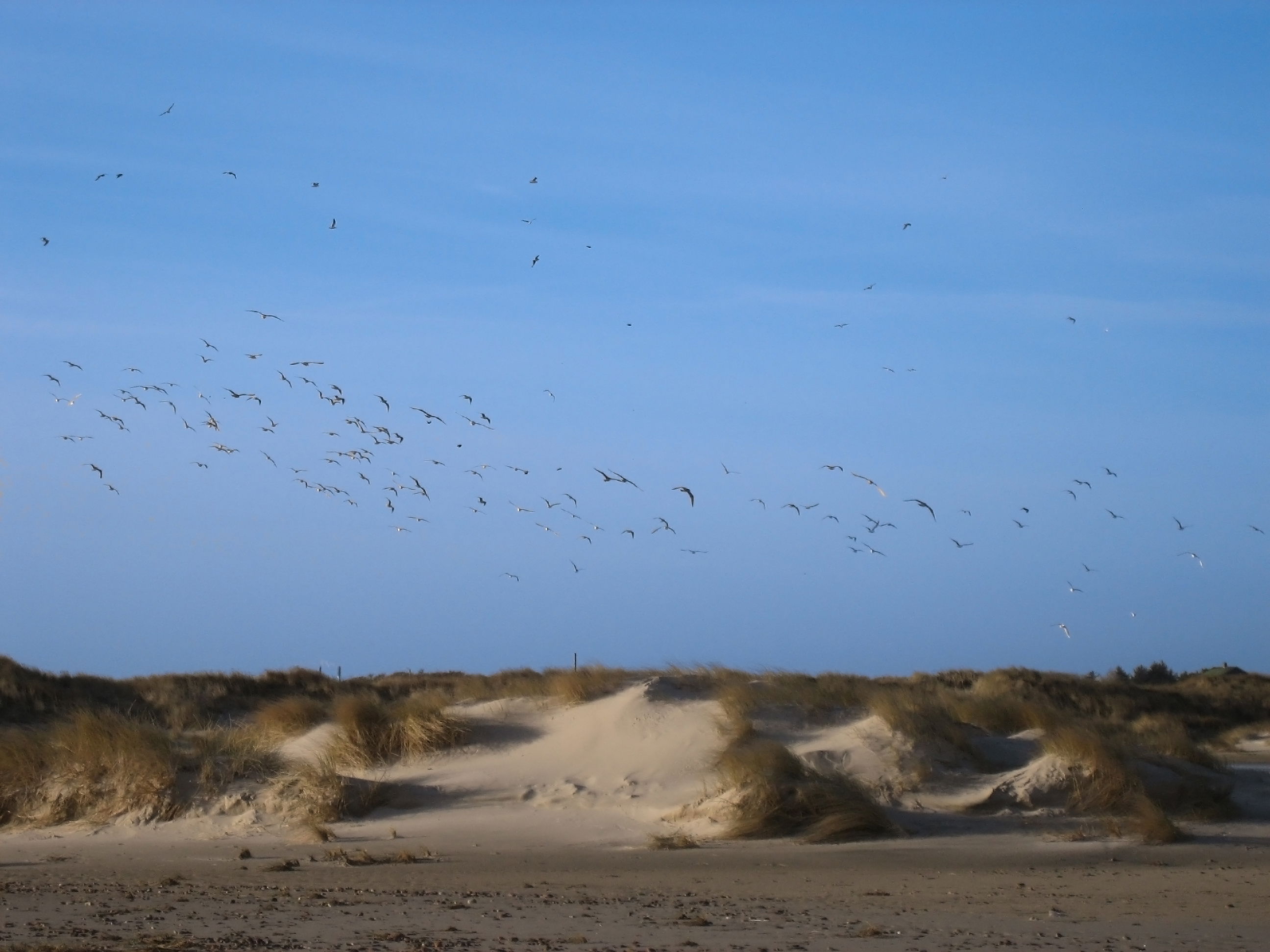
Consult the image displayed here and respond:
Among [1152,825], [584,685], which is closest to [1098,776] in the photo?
[1152,825]

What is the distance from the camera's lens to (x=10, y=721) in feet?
81.4

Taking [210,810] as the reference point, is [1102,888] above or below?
below

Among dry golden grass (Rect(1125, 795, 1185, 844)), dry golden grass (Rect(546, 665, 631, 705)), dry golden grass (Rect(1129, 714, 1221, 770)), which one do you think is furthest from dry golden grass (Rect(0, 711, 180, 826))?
dry golden grass (Rect(1129, 714, 1221, 770))

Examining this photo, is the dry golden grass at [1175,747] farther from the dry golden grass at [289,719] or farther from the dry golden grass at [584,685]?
the dry golden grass at [289,719]

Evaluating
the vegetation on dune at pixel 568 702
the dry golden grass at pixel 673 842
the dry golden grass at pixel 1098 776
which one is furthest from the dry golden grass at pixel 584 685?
the dry golden grass at pixel 1098 776

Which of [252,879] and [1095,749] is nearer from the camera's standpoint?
[252,879]

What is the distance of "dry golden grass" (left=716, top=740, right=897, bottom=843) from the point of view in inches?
562

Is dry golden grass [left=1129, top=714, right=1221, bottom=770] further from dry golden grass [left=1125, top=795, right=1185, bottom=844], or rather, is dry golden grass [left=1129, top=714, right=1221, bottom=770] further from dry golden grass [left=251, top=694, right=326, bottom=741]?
dry golden grass [left=251, top=694, right=326, bottom=741]

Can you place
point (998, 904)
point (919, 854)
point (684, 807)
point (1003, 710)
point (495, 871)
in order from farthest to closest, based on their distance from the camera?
point (1003, 710)
point (684, 807)
point (919, 854)
point (495, 871)
point (998, 904)

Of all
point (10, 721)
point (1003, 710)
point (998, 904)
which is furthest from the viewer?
point (10, 721)

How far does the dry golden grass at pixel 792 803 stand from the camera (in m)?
14.3

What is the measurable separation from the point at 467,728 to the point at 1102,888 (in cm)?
908

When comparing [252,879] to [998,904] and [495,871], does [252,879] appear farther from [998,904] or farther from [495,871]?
[998,904]

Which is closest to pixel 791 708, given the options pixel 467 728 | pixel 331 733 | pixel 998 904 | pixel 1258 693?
pixel 467 728
